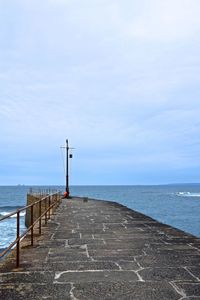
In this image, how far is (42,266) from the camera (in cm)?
647

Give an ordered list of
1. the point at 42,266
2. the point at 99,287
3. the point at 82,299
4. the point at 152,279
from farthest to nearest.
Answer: the point at 42,266 → the point at 152,279 → the point at 99,287 → the point at 82,299

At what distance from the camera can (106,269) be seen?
6262mm

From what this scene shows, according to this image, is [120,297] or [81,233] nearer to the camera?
[120,297]

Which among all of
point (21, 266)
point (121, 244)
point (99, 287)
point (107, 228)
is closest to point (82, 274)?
point (99, 287)

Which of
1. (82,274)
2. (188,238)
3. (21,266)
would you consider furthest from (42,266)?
(188,238)

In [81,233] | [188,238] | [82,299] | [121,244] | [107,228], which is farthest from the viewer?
[107,228]

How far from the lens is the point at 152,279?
563 centimetres

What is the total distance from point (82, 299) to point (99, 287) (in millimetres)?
563

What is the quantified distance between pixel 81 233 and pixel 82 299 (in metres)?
6.14

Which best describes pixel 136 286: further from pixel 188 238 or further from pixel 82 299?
pixel 188 238

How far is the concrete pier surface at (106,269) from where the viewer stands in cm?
499

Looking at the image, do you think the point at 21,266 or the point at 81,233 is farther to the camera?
the point at 81,233

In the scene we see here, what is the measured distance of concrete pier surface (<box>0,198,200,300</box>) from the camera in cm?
499

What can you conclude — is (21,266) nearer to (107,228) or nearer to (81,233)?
(81,233)
